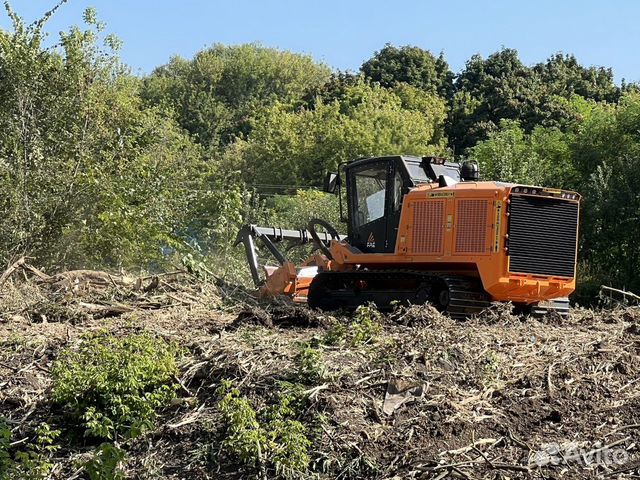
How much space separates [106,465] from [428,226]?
6.44 meters

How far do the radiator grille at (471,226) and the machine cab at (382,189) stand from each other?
69 cm

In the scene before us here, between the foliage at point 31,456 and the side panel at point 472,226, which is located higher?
the side panel at point 472,226

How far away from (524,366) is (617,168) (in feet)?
57.7

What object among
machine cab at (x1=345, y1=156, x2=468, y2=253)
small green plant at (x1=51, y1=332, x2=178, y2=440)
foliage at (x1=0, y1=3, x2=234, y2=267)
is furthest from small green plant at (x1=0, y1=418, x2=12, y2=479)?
foliage at (x1=0, y1=3, x2=234, y2=267)

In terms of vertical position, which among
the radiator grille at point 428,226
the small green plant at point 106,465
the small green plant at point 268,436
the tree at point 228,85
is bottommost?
the small green plant at point 106,465

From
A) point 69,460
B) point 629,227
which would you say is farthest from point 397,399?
point 629,227

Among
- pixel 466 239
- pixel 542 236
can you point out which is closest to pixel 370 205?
pixel 466 239

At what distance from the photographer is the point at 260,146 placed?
1693 inches

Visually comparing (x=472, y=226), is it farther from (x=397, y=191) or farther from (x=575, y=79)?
(x=575, y=79)

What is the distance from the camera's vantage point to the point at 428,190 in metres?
12.7

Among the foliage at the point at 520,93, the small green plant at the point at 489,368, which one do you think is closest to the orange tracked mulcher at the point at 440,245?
the small green plant at the point at 489,368

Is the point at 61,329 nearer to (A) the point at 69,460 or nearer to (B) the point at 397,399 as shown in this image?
(A) the point at 69,460

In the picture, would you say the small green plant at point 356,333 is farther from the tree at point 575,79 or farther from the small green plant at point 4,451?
the tree at point 575,79

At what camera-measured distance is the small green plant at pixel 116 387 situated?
314 inches
